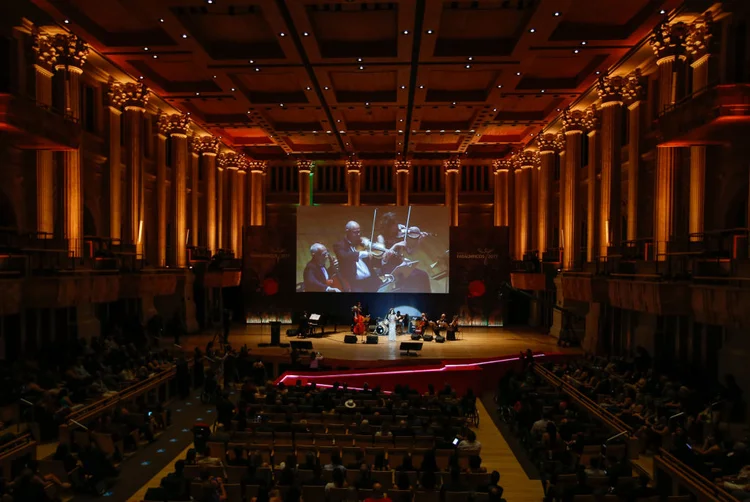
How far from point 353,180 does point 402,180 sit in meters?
3.19

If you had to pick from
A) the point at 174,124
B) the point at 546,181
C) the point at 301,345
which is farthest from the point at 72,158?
the point at 546,181

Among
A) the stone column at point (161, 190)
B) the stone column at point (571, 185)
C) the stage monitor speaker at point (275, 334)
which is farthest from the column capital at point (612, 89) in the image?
the stone column at point (161, 190)

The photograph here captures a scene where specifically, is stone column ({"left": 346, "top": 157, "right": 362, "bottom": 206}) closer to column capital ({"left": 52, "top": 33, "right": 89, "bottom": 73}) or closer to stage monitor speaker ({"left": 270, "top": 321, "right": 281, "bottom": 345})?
stage monitor speaker ({"left": 270, "top": 321, "right": 281, "bottom": 345})

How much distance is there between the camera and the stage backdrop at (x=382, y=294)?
32.2m

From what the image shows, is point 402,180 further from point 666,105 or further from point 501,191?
point 666,105

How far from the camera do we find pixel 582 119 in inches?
993

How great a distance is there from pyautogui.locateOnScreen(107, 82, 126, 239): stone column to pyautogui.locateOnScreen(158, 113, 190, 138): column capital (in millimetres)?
3740

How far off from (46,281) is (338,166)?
24962 mm

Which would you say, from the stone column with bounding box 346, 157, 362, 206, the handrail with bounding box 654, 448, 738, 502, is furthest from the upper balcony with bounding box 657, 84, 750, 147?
the stone column with bounding box 346, 157, 362, 206

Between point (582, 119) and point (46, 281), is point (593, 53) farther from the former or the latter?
point (46, 281)

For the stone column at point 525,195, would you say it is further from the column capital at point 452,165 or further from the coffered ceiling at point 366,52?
the coffered ceiling at point 366,52

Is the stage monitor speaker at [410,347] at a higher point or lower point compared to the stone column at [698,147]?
lower

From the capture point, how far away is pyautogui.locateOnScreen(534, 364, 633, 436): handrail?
39.6 ft

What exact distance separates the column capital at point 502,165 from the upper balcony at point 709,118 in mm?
21339
